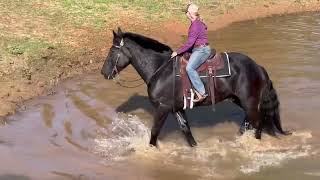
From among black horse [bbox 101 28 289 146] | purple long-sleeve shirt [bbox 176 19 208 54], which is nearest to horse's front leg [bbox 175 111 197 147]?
black horse [bbox 101 28 289 146]

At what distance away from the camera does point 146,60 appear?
9.84m

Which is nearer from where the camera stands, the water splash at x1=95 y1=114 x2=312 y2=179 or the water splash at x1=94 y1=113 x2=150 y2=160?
the water splash at x1=95 y1=114 x2=312 y2=179

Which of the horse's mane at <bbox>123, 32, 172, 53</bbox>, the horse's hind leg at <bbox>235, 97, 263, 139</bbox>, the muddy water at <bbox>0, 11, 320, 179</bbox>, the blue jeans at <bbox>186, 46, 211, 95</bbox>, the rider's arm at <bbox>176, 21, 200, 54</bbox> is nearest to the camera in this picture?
the muddy water at <bbox>0, 11, 320, 179</bbox>

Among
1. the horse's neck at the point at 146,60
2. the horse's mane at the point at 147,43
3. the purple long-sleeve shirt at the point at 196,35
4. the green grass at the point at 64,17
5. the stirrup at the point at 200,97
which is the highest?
the purple long-sleeve shirt at the point at 196,35

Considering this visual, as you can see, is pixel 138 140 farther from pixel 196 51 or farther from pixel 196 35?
pixel 196 35

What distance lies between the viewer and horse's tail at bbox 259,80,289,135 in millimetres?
9750

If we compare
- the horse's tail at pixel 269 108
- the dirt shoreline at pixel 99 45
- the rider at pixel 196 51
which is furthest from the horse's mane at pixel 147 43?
the dirt shoreline at pixel 99 45

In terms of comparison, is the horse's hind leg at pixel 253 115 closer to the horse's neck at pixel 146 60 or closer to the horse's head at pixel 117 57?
the horse's neck at pixel 146 60

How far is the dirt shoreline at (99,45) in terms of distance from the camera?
12820 mm

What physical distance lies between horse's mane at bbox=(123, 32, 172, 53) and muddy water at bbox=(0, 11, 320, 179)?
1782 mm

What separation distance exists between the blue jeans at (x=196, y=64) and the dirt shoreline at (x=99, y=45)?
4.52m

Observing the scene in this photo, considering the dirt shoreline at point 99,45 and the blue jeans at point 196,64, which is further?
the dirt shoreline at point 99,45

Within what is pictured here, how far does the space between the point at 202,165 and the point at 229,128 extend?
2.06 m

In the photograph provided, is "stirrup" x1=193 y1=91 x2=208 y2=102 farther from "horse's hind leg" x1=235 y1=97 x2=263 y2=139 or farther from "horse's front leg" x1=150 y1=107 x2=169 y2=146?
"horse's hind leg" x1=235 y1=97 x2=263 y2=139
